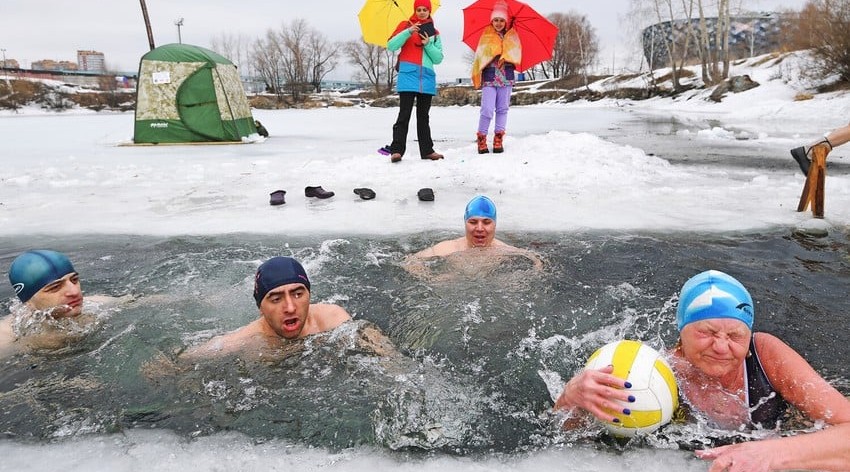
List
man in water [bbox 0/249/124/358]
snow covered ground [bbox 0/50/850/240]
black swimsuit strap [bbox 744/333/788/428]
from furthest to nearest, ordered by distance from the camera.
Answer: snow covered ground [bbox 0/50/850/240], man in water [bbox 0/249/124/358], black swimsuit strap [bbox 744/333/788/428]

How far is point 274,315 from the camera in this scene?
3121mm

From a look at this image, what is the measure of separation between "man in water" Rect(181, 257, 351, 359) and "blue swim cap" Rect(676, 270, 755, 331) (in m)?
2.05

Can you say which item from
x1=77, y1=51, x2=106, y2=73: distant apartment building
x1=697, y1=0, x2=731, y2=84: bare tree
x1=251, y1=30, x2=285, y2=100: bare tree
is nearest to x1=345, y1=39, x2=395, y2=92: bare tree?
x1=251, y1=30, x2=285, y2=100: bare tree

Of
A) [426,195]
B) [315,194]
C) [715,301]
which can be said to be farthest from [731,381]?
[315,194]

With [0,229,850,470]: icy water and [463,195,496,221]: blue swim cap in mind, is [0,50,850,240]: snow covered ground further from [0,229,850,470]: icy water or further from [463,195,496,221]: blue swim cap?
[463,195,496,221]: blue swim cap

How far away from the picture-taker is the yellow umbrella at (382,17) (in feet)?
26.9

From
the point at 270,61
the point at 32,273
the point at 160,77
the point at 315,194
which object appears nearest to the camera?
the point at 32,273

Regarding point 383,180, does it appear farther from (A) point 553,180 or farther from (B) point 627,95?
(B) point 627,95

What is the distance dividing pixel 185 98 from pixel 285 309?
10553 mm

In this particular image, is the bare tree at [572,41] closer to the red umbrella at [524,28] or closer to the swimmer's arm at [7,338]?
the red umbrella at [524,28]

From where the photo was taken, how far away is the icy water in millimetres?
2234

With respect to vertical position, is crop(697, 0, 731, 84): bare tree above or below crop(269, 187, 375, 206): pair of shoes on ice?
above

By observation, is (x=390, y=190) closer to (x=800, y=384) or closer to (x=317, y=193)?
(x=317, y=193)

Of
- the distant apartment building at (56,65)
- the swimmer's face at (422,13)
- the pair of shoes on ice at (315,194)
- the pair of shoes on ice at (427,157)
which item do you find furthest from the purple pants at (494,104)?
the distant apartment building at (56,65)
